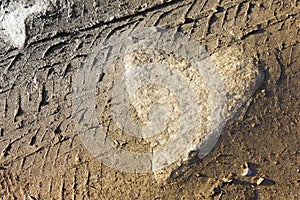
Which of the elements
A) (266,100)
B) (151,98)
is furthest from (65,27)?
(266,100)

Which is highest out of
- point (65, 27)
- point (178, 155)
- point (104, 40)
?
point (65, 27)

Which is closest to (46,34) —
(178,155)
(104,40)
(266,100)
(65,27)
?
(65,27)

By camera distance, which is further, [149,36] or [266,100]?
[149,36]

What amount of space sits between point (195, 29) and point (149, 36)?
12.1 inches

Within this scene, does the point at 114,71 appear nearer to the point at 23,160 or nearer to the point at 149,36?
the point at 149,36

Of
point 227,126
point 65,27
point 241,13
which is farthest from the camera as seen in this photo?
point 65,27

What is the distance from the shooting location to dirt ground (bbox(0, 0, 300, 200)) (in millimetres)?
2840

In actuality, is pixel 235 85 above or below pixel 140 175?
above

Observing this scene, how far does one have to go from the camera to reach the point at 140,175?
2943mm

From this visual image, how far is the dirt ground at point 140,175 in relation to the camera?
112 inches

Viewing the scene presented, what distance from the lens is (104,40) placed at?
3229 mm

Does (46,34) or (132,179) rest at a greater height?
(46,34)

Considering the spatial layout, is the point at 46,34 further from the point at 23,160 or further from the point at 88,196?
the point at 88,196

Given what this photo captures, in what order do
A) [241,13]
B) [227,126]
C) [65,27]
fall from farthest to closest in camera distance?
1. [65,27]
2. [241,13]
3. [227,126]
